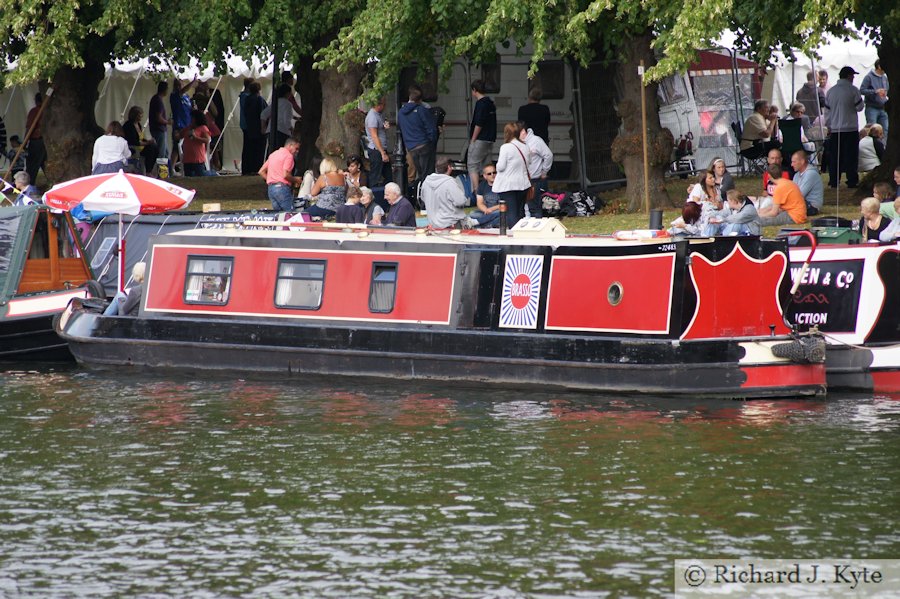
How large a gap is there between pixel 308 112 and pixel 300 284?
13.9 m

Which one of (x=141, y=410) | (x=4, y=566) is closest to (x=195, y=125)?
(x=141, y=410)

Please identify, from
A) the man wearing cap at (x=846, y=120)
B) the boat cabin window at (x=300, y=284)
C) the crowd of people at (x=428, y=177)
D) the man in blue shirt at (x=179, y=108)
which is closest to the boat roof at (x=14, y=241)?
the boat cabin window at (x=300, y=284)

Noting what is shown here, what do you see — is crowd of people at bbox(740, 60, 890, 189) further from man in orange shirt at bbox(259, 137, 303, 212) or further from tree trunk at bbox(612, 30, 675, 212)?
man in orange shirt at bbox(259, 137, 303, 212)

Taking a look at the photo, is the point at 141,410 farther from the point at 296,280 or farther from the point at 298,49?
the point at 298,49

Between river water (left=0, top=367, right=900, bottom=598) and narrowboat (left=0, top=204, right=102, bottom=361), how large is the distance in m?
3.09

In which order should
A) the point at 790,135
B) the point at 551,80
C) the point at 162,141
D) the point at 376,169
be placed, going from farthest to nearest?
the point at 162,141 < the point at 790,135 < the point at 551,80 < the point at 376,169

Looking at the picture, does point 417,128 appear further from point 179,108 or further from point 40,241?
point 179,108

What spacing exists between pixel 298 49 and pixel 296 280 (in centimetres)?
940

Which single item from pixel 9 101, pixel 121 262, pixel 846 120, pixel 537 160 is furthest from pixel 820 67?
pixel 121 262

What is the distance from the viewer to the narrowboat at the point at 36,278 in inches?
769

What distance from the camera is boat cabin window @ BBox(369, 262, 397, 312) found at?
57.4 ft

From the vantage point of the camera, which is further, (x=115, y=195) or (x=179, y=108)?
(x=179, y=108)

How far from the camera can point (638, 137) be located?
80.8 feet

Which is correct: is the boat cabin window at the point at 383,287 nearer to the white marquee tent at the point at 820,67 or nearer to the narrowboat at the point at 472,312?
the narrowboat at the point at 472,312
